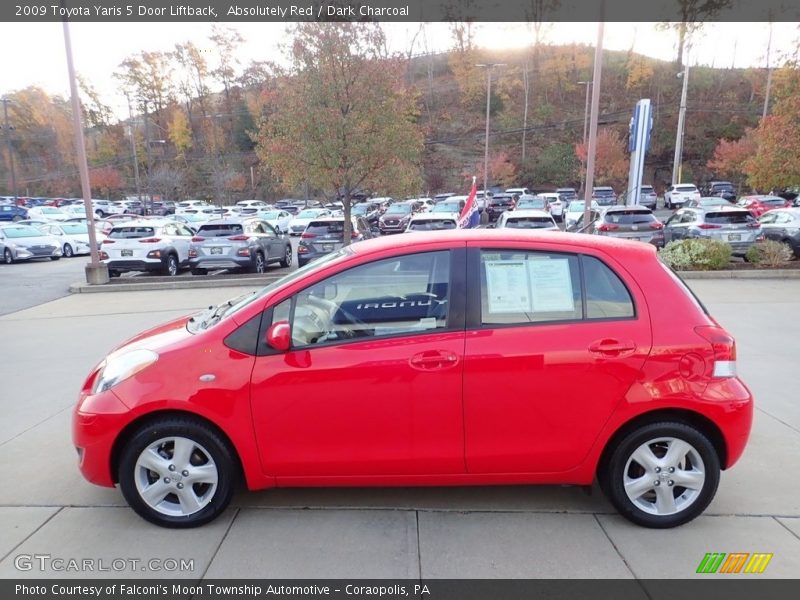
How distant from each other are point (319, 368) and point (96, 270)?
12426 millimetres

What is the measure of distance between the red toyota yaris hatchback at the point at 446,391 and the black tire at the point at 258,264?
38.5 ft

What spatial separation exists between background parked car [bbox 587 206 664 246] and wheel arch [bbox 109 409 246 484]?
12545 millimetres

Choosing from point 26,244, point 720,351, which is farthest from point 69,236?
point 720,351

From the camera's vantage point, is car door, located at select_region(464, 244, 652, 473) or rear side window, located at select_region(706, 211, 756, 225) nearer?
car door, located at select_region(464, 244, 652, 473)

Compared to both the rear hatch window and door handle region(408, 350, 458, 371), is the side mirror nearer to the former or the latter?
door handle region(408, 350, 458, 371)

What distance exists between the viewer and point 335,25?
1359cm

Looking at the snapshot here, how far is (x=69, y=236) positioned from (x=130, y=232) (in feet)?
31.4

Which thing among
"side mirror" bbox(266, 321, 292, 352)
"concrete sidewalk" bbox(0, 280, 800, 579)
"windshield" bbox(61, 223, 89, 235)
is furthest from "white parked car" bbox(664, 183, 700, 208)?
"side mirror" bbox(266, 321, 292, 352)

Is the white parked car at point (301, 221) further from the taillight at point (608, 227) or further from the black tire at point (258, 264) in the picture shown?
the taillight at point (608, 227)

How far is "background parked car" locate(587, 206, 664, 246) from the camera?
14.0 metres

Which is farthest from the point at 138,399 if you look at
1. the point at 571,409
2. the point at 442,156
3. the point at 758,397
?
the point at 442,156

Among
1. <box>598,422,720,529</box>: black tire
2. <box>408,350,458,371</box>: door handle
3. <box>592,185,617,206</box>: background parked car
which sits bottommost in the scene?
<box>598,422,720,529</box>: black tire

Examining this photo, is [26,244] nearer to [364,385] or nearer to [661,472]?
[364,385]

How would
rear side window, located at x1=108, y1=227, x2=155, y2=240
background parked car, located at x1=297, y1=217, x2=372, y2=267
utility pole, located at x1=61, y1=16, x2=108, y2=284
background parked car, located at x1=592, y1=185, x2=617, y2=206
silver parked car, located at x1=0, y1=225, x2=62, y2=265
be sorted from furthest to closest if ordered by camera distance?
background parked car, located at x1=592, y1=185, x2=617, y2=206, silver parked car, located at x1=0, y1=225, x2=62, y2=265, rear side window, located at x1=108, y1=227, x2=155, y2=240, background parked car, located at x1=297, y1=217, x2=372, y2=267, utility pole, located at x1=61, y1=16, x2=108, y2=284
